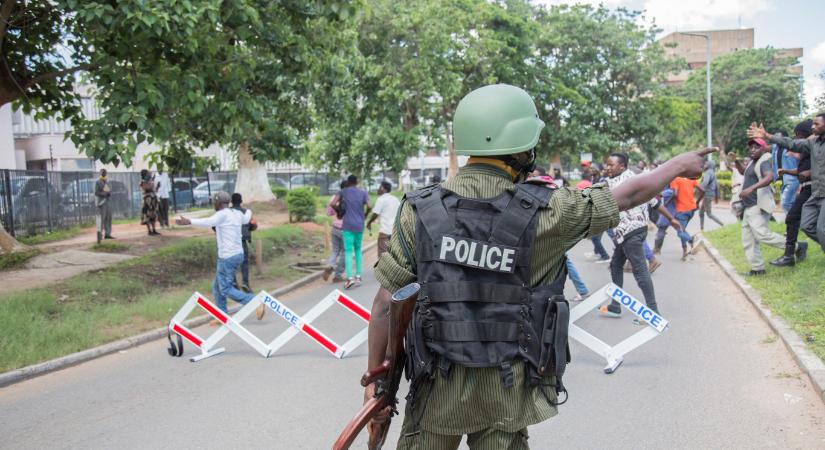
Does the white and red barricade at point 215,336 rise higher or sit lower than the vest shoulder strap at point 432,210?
lower

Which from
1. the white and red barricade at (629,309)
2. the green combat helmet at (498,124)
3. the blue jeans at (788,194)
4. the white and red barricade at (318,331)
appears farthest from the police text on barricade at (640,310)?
the blue jeans at (788,194)

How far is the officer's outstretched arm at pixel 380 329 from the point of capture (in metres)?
2.38

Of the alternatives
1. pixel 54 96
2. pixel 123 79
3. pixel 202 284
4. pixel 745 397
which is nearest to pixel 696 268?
pixel 745 397

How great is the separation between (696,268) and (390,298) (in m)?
11.1

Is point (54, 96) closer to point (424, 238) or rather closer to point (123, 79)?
point (123, 79)

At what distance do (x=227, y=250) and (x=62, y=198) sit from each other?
46.2ft

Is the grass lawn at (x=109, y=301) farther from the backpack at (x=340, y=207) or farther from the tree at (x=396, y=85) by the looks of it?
the tree at (x=396, y=85)

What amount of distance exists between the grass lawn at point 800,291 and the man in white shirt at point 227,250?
602 cm

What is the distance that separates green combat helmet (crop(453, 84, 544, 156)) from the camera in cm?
234

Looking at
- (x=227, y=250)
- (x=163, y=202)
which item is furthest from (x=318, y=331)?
(x=163, y=202)

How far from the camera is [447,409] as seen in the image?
7.50ft

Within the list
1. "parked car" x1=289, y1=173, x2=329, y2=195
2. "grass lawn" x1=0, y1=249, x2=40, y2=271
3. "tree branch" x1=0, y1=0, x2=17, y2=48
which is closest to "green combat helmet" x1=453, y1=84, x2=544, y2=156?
"tree branch" x1=0, y1=0, x2=17, y2=48

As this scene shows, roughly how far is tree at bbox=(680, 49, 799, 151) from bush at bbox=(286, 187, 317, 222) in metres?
32.1

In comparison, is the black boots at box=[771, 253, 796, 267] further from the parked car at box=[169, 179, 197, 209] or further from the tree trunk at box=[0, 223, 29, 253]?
the parked car at box=[169, 179, 197, 209]
